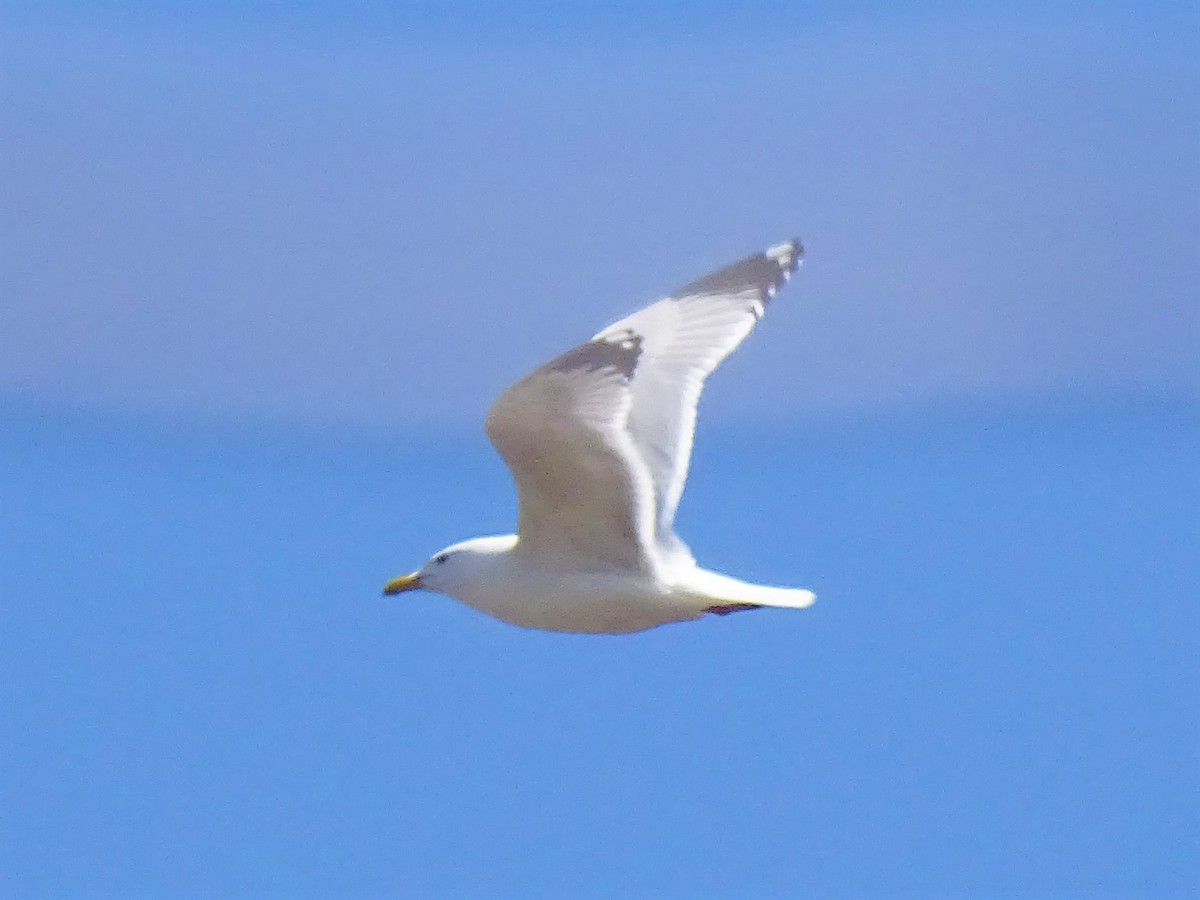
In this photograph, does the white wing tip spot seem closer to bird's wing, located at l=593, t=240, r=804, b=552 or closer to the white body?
bird's wing, located at l=593, t=240, r=804, b=552

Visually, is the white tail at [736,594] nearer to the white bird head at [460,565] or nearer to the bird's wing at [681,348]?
the bird's wing at [681,348]

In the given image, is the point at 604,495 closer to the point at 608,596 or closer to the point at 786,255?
the point at 608,596

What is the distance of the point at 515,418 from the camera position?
3082 mm

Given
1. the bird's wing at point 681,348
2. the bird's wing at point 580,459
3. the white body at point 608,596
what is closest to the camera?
the bird's wing at point 580,459

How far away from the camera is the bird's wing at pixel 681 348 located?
3.39 metres

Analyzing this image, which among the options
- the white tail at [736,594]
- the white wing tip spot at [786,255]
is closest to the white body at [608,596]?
the white tail at [736,594]

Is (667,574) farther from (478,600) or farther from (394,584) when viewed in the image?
(394,584)

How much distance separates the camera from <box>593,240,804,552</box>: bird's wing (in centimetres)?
339

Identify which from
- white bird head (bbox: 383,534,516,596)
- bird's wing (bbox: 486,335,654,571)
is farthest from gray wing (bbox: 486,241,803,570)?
white bird head (bbox: 383,534,516,596)

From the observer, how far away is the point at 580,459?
10.4 ft

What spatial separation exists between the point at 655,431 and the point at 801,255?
0.57 m

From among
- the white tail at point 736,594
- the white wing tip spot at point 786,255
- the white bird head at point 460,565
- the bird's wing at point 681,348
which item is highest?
the white wing tip spot at point 786,255

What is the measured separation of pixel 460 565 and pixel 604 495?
380 millimetres

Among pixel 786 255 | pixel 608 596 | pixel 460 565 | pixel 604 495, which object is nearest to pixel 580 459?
pixel 604 495
